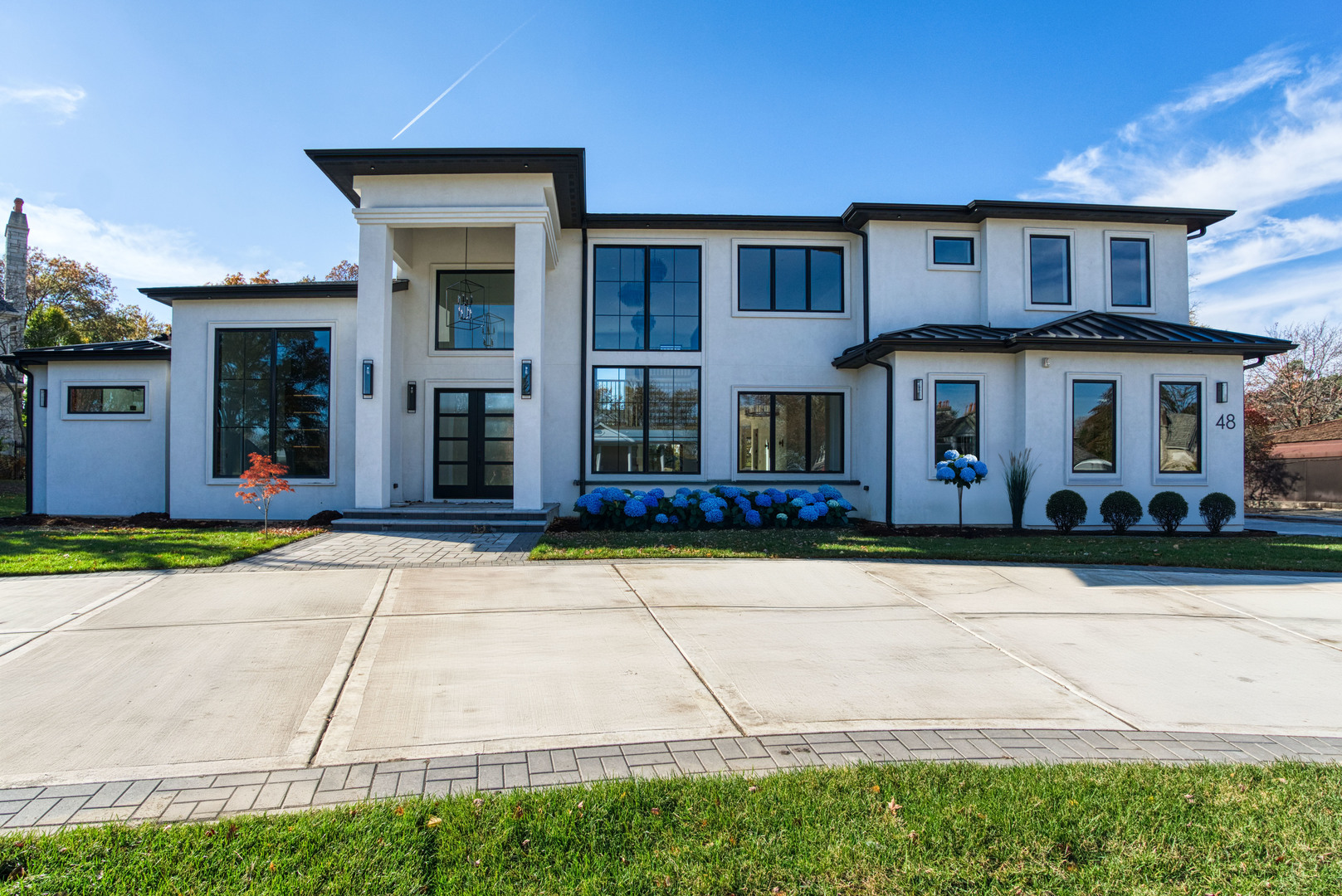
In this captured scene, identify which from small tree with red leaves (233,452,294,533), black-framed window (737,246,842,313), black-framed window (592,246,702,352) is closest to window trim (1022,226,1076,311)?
black-framed window (737,246,842,313)

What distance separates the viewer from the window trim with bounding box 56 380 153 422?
514 inches

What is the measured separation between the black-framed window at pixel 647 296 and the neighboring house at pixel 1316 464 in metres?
19.2

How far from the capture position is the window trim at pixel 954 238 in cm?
1355

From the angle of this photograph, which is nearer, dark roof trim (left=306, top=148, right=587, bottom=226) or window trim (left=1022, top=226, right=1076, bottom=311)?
dark roof trim (left=306, top=148, right=587, bottom=226)

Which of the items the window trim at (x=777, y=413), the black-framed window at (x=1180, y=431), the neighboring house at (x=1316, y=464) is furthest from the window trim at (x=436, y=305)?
the neighboring house at (x=1316, y=464)

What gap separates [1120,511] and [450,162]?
1238 cm

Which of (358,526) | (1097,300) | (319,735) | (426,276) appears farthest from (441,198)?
(1097,300)

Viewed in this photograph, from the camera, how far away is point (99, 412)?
13117mm

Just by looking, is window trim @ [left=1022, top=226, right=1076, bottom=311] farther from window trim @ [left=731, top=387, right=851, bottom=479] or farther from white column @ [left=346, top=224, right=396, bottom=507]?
white column @ [left=346, top=224, right=396, bottom=507]

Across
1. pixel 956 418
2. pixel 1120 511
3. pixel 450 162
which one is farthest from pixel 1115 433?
pixel 450 162

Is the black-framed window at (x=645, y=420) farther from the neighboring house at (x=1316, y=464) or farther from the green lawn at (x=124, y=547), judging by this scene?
the neighboring house at (x=1316, y=464)

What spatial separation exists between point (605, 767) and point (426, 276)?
1241cm

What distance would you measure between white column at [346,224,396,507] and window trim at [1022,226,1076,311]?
463 inches

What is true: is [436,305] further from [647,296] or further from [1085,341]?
[1085,341]
